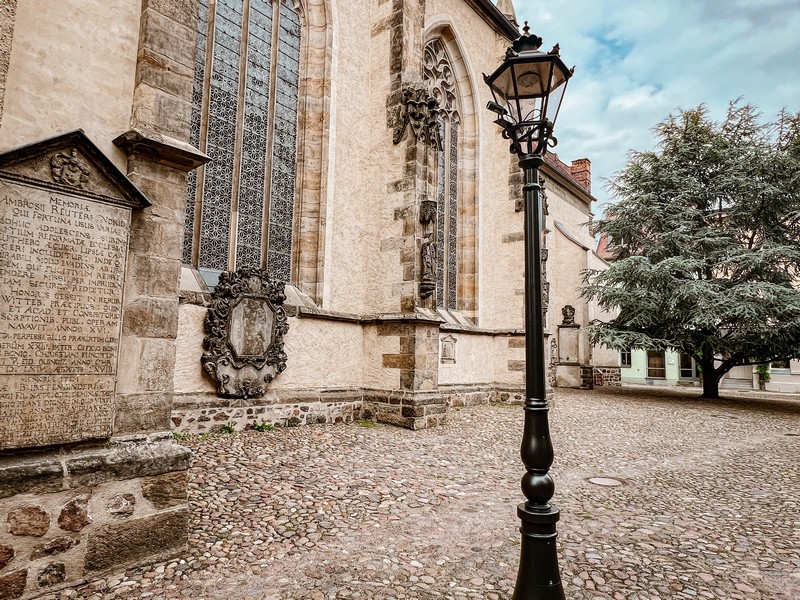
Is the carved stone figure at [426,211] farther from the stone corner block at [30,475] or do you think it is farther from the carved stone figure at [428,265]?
the stone corner block at [30,475]

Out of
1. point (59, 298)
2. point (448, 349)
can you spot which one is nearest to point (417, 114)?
point (448, 349)

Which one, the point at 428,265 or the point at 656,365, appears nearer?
the point at 428,265

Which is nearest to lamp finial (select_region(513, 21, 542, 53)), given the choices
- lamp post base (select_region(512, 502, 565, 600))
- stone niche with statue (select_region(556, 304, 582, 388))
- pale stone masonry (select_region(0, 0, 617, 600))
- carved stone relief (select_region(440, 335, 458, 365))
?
pale stone masonry (select_region(0, 0, 617, 600))

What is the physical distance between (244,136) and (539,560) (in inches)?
284

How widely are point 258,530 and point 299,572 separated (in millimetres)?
730

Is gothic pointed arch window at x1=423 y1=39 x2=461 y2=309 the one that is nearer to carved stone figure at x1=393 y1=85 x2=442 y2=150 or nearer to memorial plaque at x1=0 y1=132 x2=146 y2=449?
carved stone figure at x1=393 y1=85 x2=442 y2=150

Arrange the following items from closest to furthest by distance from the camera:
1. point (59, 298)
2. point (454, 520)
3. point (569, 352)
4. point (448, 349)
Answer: point (59, 298)
point (454, 520)
point (448, 349)
point (569, 352)

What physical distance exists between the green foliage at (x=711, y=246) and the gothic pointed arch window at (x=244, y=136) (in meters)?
11.0

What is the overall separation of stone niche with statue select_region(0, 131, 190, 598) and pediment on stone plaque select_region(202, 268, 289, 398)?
3533mm

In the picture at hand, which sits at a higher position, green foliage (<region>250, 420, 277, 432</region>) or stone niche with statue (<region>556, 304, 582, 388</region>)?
stone niche with statue (<region>556, 304, 582, 388</region>)

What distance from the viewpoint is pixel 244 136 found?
7.57 m

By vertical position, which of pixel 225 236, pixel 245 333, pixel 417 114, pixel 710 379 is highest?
pixel 417 114

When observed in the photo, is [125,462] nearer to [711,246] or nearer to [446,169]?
[446,169]

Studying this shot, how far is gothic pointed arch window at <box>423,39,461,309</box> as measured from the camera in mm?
11608
